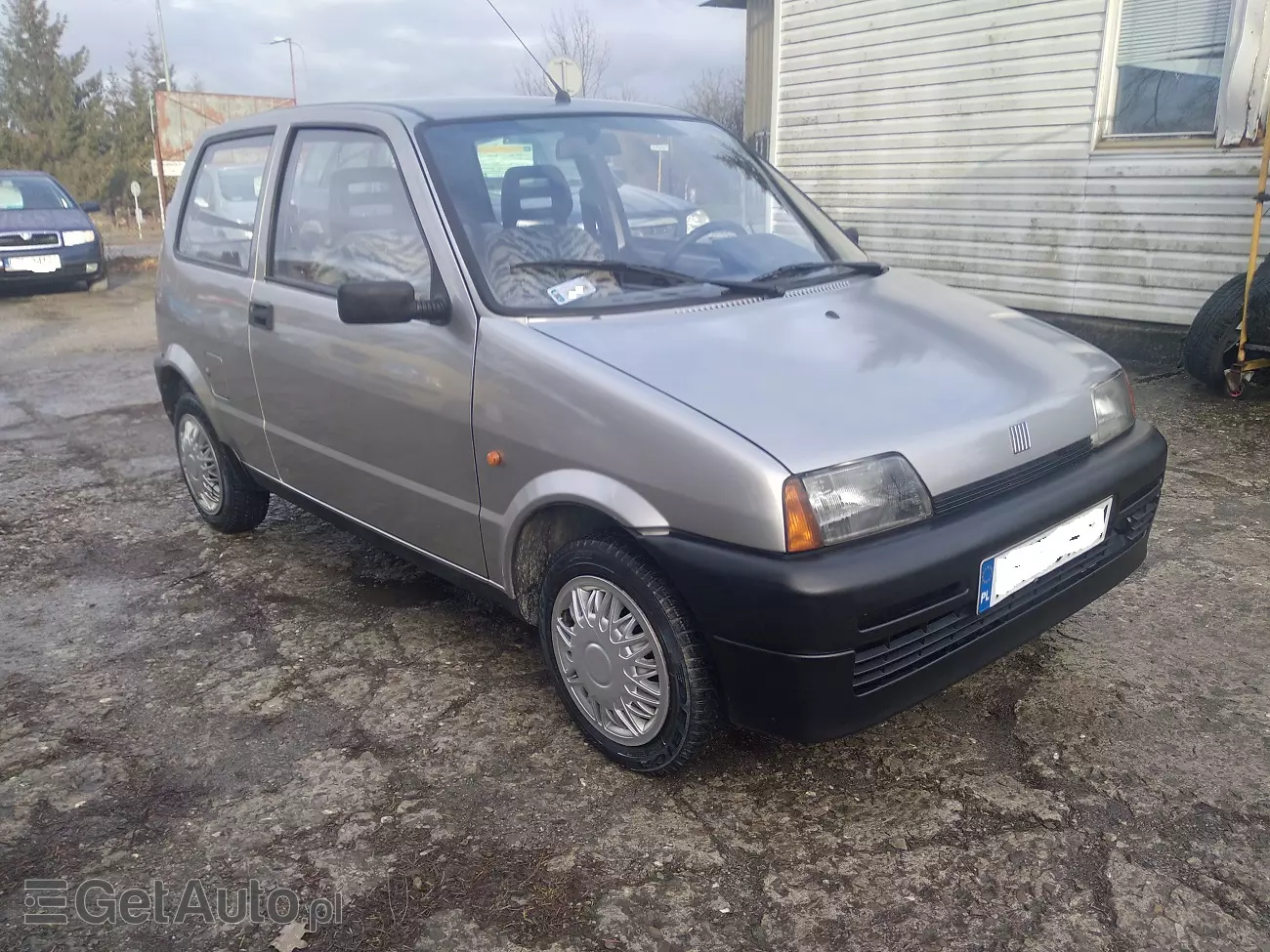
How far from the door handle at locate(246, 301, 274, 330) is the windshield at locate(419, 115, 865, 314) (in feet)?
3.22

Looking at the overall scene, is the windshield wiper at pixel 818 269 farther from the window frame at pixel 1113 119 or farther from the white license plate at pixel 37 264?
the white license plate at pixel 37 264

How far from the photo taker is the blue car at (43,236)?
42.7ft

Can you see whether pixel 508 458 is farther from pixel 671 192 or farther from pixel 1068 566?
pixel 1068 566

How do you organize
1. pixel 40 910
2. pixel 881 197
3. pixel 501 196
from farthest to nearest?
1. pixel 881 197
2. pixel 501 196
3. pixel 40 910

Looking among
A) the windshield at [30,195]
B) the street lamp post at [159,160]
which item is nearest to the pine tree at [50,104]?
the street lamp post at [159,160]

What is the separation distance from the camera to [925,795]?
2.65 meters

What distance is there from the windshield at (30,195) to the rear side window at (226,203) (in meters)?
11.0

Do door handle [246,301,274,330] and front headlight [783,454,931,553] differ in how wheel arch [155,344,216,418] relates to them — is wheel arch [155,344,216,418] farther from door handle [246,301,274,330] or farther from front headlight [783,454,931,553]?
front headlight [783,454,931,553]

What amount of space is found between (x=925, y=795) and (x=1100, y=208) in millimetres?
6327

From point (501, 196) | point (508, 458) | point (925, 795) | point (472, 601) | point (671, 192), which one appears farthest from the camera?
point (472, 601)

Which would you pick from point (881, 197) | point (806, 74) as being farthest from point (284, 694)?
point (806, 74)

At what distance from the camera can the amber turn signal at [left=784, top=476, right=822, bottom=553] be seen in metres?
2.26

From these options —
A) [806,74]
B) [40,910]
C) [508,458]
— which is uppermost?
[806,74]

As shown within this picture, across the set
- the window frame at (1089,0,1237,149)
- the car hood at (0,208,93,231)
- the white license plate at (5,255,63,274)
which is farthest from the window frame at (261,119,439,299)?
the car hood at (0,208,93,231)
